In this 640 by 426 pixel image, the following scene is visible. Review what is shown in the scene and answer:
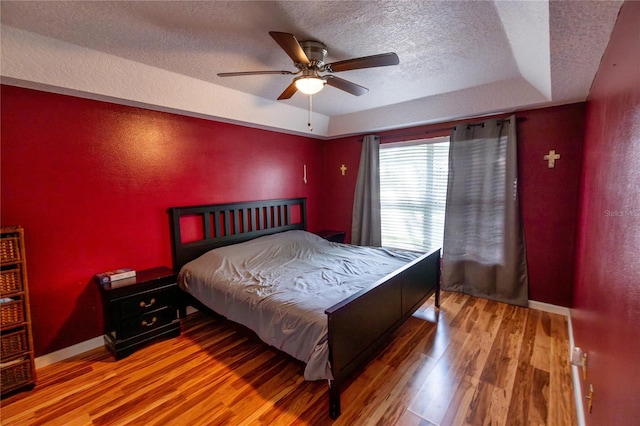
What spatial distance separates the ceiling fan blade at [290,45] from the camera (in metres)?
1.53

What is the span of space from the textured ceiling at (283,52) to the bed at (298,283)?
137 cm

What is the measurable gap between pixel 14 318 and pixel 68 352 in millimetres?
637

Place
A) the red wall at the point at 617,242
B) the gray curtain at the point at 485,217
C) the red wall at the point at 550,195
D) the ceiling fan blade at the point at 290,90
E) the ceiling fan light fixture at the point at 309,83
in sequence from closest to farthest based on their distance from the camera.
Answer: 1. the red wall at the point at 617,242
2. the ceiling fan light fixture at the point at 309,83
3. the ceiling fan blade at the point at 290,90
4. the red wall at the point at 550,195
5. the gray curtain at the point at 485,217

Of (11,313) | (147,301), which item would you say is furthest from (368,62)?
(11,313)

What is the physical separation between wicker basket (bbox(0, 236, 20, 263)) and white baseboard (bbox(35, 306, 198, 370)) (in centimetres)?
94

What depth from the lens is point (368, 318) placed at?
203 centimetres

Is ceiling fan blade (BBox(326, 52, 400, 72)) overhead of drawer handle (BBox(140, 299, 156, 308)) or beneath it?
overhead

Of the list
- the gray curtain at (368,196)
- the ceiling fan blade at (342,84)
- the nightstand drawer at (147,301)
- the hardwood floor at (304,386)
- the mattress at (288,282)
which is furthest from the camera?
the gray curtain at (368,196)

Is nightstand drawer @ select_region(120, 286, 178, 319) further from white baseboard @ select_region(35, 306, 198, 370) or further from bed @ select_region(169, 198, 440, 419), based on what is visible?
white baseboard @ select_region(35, 306, 198, 370)

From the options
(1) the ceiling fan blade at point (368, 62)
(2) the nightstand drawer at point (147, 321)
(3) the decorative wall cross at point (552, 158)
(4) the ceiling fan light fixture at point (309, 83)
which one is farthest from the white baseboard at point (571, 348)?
(2) the nightstand drawer at point (147, 321)

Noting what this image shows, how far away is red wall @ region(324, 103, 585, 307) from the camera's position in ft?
9.24

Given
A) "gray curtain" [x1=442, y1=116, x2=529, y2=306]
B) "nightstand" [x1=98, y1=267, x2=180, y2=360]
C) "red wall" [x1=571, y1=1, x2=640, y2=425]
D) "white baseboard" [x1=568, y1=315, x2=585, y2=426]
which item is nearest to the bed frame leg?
"red wall" [x1=571, y1=1, x2=640, y2=425]

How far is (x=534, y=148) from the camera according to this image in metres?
3.02

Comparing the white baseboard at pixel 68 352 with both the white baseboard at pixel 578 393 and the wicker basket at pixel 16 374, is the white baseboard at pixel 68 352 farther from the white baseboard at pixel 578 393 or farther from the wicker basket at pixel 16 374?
the white baseboard at pixel 578 393
